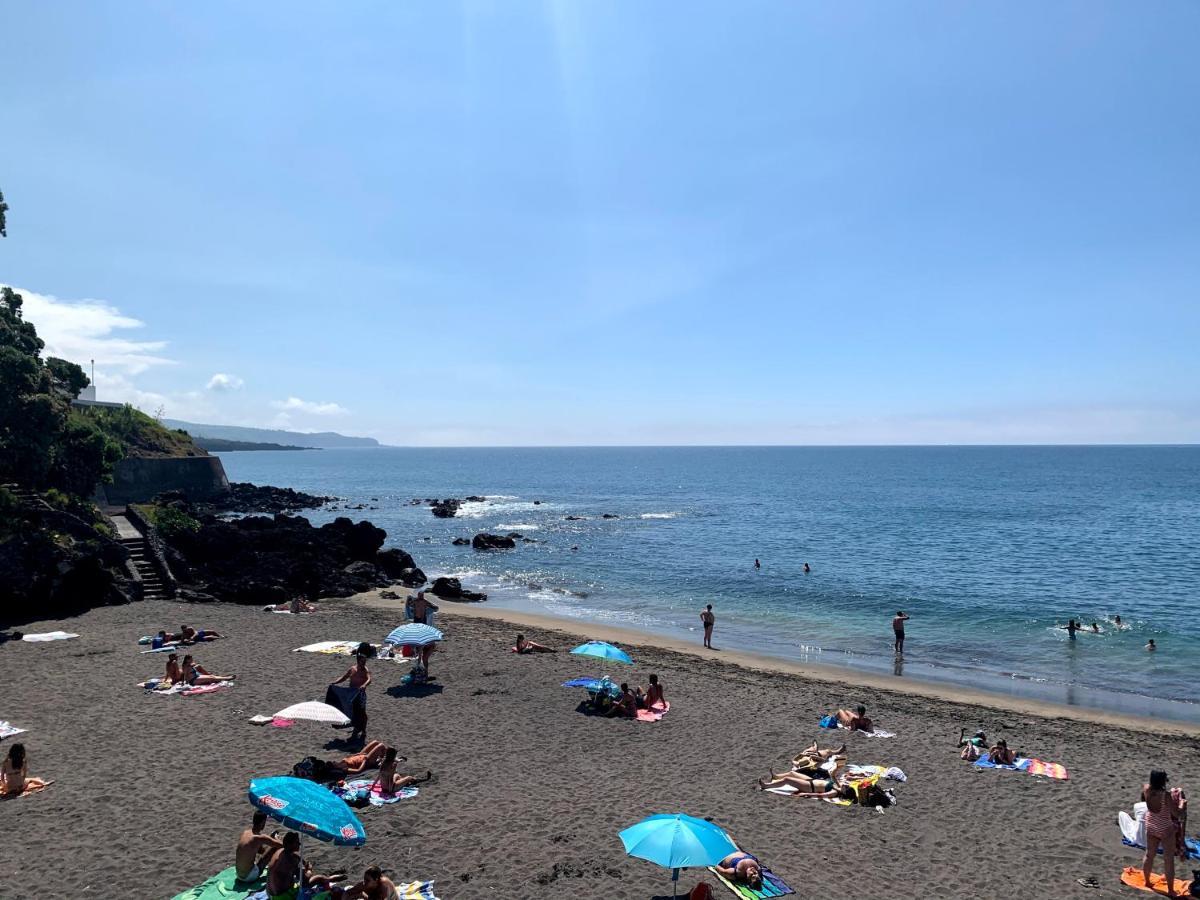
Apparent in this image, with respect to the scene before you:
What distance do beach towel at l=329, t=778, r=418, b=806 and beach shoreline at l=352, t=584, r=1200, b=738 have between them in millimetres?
14137

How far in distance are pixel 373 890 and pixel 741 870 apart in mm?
4457

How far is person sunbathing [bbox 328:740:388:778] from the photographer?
12.4 m

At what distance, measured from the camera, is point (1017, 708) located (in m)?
20.3

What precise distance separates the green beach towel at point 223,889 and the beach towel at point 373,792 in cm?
262

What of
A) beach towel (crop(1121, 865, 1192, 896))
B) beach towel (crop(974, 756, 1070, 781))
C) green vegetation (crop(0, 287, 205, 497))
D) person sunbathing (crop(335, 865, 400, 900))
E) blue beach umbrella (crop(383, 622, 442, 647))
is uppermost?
green vegetation (crop(0, 287, 205, 497))

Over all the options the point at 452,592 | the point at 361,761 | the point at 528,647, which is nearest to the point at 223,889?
the point at 361,761

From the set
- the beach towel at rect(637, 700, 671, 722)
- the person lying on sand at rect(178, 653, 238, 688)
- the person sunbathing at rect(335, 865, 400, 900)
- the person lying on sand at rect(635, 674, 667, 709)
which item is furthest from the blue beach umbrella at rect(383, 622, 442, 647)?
the person sunbathing at rect(335, 865, 400, 900)

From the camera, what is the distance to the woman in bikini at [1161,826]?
32.1 ft

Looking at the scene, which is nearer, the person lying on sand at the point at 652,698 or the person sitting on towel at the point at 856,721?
the person sitting on towel at the point at 856,721

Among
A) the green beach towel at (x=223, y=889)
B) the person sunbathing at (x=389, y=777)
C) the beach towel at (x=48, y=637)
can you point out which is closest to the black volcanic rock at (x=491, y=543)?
the beach towel at (x=48, y=637)

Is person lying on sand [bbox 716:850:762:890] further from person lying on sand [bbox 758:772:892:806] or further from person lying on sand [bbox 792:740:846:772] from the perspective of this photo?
person lying on sand [bbox 792:740:846:772]

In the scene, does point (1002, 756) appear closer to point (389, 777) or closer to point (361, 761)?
point (389, 777)

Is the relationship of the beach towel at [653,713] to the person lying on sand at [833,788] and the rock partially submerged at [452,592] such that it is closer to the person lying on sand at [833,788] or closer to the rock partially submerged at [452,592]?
the person lying on sand at [833,788]

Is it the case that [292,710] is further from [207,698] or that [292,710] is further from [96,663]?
[96,663]
